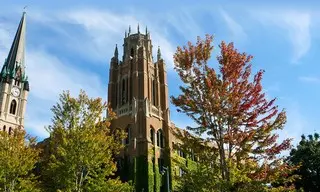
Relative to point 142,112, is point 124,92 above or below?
above

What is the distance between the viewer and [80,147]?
1852 centimetres

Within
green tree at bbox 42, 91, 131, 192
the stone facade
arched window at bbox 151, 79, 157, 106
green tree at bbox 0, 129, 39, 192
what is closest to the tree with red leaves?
green tree at bbox 42, 91, 131, 192

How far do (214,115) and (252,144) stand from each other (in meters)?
1.89

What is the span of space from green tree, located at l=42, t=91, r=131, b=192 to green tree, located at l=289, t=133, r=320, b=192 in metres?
18.7

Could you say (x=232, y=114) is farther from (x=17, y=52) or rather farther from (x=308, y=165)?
(x=17, y=52)

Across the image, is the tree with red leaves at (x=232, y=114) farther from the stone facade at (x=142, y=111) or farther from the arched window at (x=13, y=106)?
the arched window at (x=13, y=106)

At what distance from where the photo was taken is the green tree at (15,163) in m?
23.4

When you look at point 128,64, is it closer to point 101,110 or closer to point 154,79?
point 154,79

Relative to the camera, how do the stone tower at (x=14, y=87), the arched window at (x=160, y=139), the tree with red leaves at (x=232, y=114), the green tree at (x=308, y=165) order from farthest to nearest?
the stone tower at (x=14, y=87) < the arched window at (x=160, y=139) < the green tree at (x=308, y=165) < the tree with red leaves at (x=232, y=114)

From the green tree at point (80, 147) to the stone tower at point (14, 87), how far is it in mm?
41423

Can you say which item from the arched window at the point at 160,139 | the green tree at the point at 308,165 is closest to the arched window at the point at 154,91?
the arched window at the point at 160,139

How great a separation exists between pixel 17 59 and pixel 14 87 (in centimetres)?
676

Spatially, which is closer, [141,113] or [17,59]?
[141,113]

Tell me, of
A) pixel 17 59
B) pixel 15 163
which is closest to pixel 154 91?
pixel 15 163
